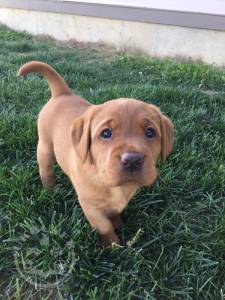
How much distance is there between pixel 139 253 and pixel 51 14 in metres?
6.97

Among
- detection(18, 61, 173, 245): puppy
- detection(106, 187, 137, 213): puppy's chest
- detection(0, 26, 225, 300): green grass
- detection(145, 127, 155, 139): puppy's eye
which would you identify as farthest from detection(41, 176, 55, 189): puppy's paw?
detection(145, 127, 155, 139): puppy's eye

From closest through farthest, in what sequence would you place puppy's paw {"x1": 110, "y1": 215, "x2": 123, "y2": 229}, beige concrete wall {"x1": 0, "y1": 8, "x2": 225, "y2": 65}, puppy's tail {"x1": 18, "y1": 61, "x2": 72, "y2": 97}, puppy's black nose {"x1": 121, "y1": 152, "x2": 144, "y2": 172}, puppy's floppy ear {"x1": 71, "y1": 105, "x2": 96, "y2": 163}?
puppy's black nose {"x1": 121, "y1": 152, "x2": 144, "y2": 172} < puppy's floppy ear {"x1": 71, "y1": 105, "x2": 96, "y2": 163} < puppy's paw {"x1": 110, "y1": 215, "x2": 123, "y2": 229} < puppy's tail {"x1": 18, "y1": 61, "x2": 72, "y2": 97} < beige concrete wall {"x1": 0, "y1": 8, "x2": 225, "y2": 65}

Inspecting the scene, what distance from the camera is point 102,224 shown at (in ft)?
8.99

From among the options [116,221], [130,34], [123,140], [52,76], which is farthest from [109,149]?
[130,34]

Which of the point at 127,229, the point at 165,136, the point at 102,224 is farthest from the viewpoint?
the point at 127,229

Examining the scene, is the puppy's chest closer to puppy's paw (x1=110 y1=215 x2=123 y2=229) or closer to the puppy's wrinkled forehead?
puppy's paw (x1=110 y1=215 x2=123 y2=229)

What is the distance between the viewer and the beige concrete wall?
7.02 metres

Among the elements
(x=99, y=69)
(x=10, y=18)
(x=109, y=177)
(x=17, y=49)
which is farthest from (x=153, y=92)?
(x=10, y=18)

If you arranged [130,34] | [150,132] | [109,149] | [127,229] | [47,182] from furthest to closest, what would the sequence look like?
→ [130,34]
[47,182]
[127,229]
[150,132]
[109,149]

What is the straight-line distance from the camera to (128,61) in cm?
696

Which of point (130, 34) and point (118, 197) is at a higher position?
point (118, 197)

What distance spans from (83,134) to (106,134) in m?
0.18

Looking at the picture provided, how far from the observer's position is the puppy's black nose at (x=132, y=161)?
2.26m

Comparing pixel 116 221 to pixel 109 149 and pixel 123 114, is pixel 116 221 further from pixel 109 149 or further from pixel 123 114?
pixel 123 114
